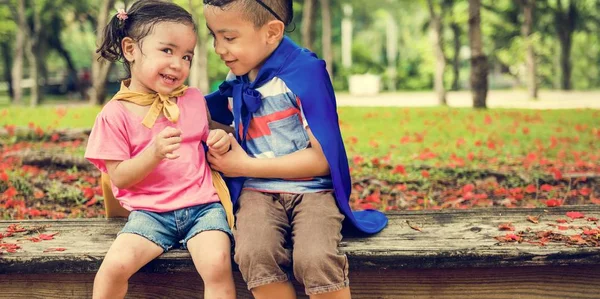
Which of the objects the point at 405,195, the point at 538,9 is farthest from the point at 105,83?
the point at 538,9

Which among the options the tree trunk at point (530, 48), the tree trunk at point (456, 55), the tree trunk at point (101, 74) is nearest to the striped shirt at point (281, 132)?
the tree trunk at point (101, 74)

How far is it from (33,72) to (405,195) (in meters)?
20.8

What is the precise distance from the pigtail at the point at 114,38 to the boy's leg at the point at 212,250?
77 cm

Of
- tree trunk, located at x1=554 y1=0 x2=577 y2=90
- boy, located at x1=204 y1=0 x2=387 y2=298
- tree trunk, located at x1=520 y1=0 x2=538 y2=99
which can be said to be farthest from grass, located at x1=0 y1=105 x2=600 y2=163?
tree trunk, located at x1=554 y1=0 x2=577 y2=90

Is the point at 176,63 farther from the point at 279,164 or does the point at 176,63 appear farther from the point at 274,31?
the point at 279,164

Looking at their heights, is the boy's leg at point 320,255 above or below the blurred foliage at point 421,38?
below

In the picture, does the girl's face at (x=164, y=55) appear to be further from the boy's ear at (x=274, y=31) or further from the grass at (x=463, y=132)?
the grass at (x=463, y=132)

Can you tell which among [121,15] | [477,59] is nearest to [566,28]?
[477,59]

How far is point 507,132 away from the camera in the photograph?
29.5 ft

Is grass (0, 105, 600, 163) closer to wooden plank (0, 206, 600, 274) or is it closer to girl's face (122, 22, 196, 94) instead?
wooden plank (0, 206, 600, 274)

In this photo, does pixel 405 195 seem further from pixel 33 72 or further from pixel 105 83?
pixel 33 72

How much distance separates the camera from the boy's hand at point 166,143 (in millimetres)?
2617

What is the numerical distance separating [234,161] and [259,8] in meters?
0.65

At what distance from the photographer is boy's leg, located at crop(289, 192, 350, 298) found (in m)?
2.49
